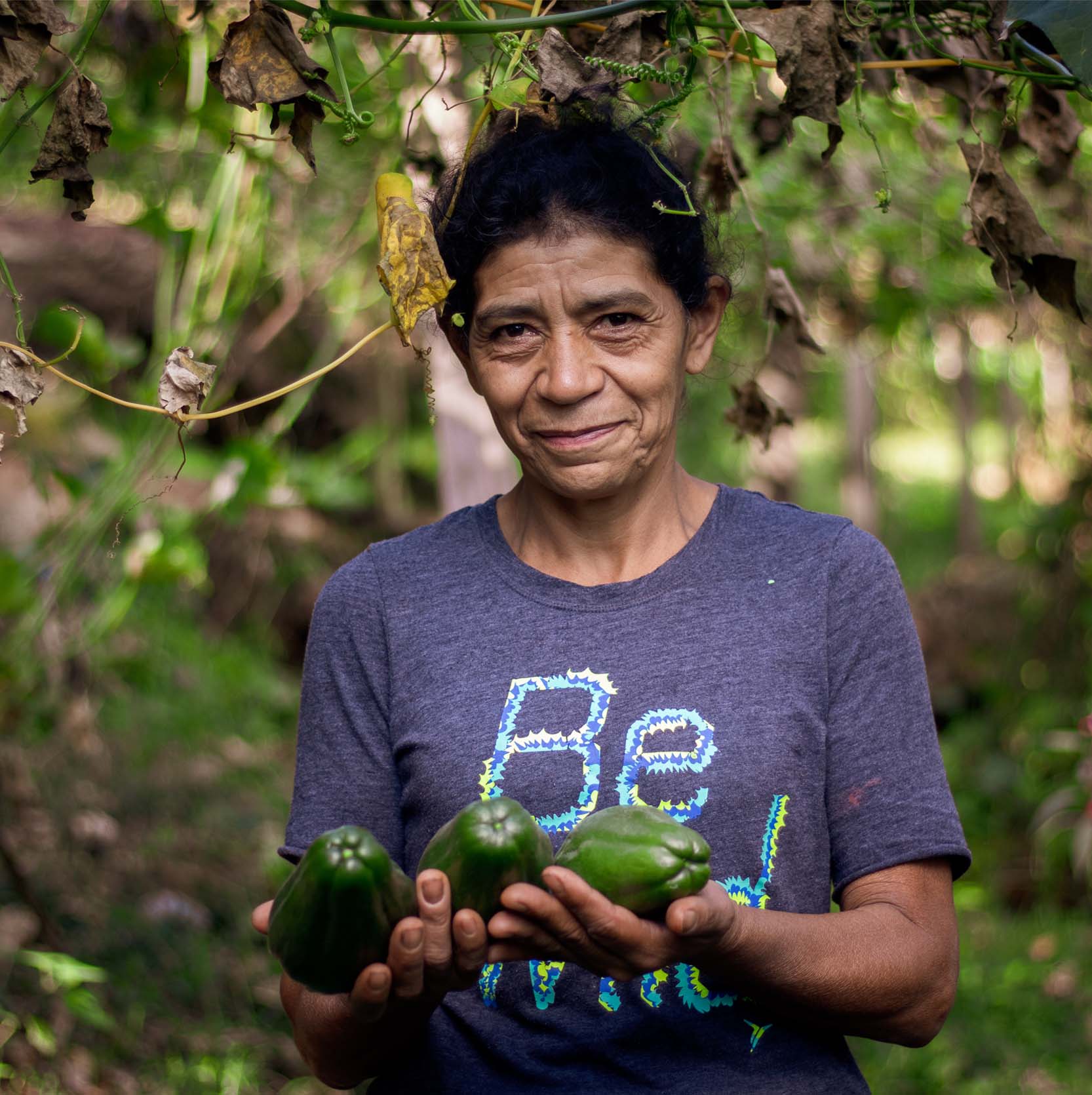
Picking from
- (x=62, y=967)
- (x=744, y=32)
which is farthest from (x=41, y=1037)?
(x=744, y=32)

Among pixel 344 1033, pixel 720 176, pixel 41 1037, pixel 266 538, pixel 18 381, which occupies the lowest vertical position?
pixel 41 1037

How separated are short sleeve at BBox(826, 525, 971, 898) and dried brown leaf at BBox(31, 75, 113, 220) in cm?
111

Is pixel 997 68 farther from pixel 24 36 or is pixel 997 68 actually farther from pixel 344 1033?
pixel 344 1033

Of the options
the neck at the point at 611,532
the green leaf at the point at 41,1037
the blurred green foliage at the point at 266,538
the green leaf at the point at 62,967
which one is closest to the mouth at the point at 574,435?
the neck at the point at 611,532

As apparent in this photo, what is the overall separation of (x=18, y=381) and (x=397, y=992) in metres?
0.81

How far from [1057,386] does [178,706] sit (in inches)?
249

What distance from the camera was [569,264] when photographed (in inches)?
67.8

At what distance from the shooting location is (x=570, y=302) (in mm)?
1717

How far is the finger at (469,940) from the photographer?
1.31 m

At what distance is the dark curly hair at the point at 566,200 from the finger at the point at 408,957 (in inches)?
33.9

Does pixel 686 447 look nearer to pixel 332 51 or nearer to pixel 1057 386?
pixel 1057 386

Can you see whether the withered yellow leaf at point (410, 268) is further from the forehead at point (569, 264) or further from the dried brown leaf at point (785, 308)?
the dried brown leaf at point (785, 308)

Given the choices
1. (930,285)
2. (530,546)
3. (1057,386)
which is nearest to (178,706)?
(930,285)

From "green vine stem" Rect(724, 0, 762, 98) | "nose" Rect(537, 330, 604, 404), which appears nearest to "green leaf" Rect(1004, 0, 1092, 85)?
"green vine stem" Rect(724, 0, 762, 98)
